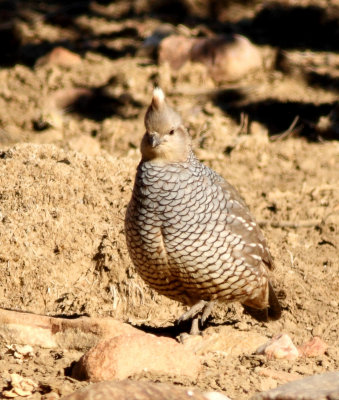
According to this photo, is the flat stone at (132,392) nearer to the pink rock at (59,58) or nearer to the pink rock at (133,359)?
the pink rock at (133,359)

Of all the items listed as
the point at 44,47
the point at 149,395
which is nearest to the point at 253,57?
the point at 44,47

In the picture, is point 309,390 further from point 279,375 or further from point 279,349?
point 279,349

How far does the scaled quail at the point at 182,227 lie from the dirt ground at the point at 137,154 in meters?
0.36

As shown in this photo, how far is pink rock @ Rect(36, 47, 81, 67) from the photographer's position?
10.5 meters

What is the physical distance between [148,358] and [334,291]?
2299 millimetres

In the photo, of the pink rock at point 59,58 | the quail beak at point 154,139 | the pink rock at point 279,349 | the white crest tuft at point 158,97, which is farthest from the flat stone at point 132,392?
the pink rock at point 59,58

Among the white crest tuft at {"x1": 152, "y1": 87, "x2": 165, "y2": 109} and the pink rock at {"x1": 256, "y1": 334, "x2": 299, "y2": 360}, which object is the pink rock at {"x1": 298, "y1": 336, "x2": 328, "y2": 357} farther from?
the white crest tuft at {"x1": 152, "y1": 87, "x2": 165, "y2": 109}

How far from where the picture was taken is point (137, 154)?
26.4ft

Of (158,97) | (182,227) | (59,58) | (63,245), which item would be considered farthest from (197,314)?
(59,58)

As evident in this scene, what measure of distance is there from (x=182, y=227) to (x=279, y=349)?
2.96 ft

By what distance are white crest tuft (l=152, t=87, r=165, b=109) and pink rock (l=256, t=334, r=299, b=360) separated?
1.54m

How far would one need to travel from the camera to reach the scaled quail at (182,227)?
4676mm

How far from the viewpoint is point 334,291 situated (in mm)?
5977

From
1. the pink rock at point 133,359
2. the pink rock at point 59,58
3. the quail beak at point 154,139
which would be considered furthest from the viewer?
the pink rock at point 59,58
